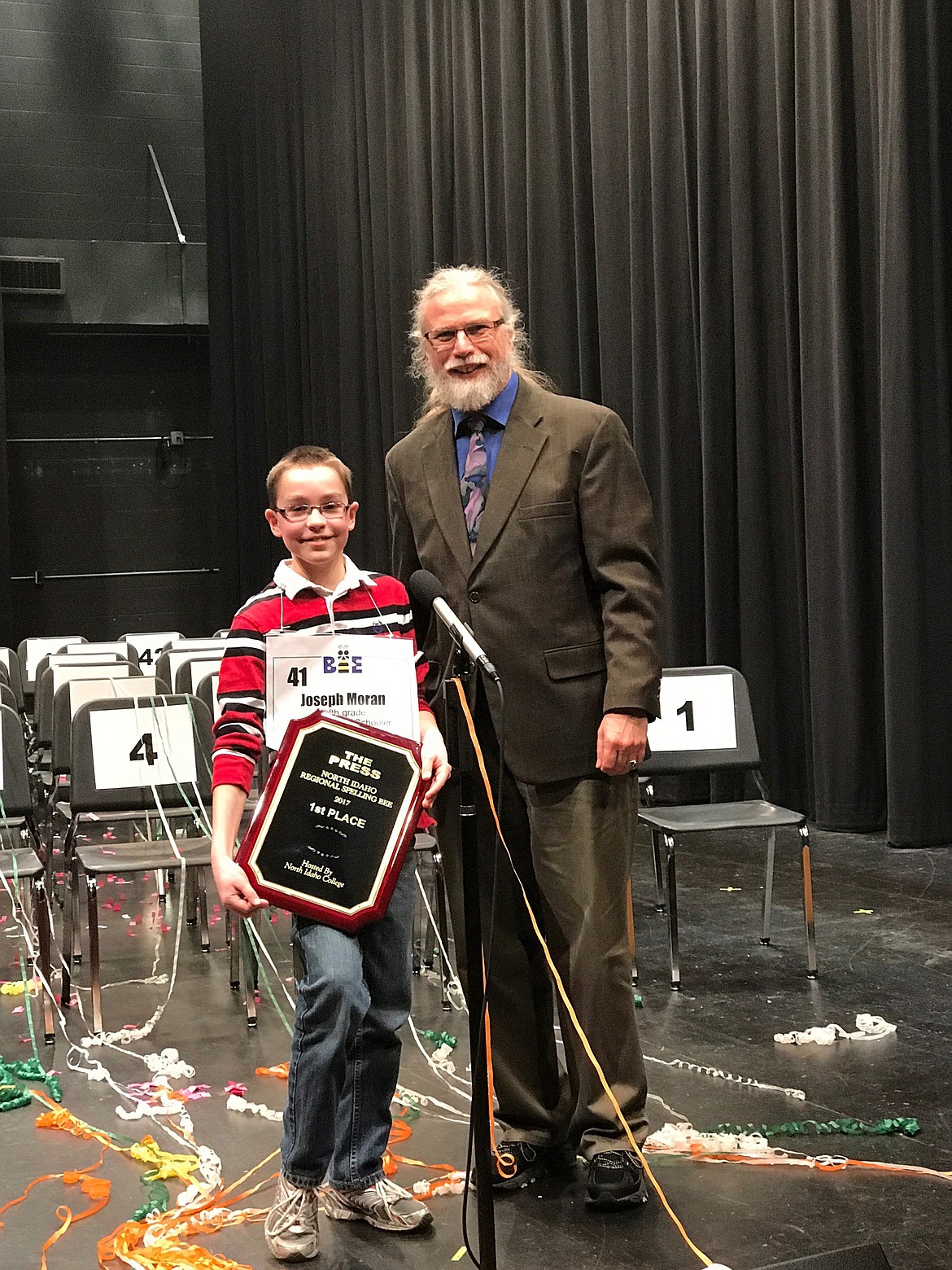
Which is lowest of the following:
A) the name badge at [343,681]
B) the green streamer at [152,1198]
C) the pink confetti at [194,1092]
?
the pink confetti at [194,1092]

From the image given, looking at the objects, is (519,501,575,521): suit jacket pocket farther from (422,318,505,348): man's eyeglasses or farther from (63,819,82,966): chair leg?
(63,819,82,966): chair leg

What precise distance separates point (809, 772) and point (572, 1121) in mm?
3978

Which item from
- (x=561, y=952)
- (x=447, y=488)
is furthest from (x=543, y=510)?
(x=561, y=952)

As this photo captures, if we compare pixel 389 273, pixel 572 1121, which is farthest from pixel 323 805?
pixel 389 273

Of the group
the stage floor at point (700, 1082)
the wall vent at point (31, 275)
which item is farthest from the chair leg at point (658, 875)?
the wall vent at point (31, 275)

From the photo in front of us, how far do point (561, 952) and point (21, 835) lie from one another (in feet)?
7.87

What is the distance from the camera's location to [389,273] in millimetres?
10391

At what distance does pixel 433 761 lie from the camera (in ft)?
8.24

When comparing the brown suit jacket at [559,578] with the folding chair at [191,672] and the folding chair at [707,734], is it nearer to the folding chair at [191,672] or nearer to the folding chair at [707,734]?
the folding chair at [707,734]

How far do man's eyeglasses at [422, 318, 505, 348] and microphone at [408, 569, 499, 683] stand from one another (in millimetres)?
672

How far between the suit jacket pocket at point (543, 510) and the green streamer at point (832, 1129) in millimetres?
1342

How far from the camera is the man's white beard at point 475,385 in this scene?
2.70m

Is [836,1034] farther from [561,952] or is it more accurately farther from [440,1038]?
[561,952]

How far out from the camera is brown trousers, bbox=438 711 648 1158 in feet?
8.77
